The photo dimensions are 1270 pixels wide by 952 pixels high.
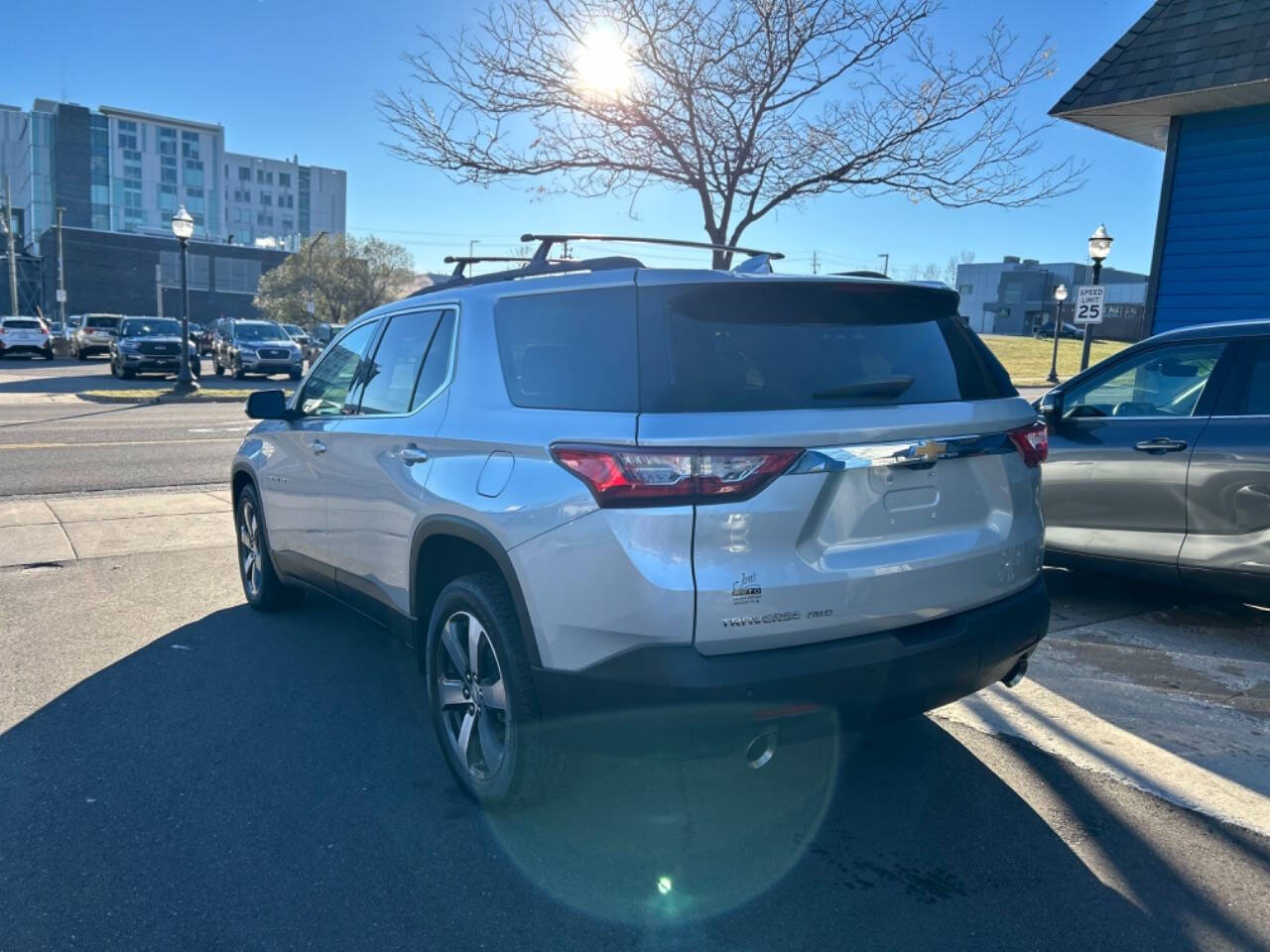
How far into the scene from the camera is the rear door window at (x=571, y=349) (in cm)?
288

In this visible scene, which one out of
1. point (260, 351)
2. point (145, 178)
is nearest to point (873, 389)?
point (260, 351)

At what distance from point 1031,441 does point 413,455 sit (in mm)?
2281

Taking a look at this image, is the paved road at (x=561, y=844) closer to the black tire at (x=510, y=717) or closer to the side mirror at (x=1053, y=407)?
the black tire at (x=510, y=717)

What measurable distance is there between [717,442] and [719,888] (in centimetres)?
138

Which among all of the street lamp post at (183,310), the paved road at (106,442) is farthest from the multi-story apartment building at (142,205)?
the paved road at (106,442)

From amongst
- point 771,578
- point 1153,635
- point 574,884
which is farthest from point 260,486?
point 1153,635

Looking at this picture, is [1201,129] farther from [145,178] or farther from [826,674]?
[145,178]

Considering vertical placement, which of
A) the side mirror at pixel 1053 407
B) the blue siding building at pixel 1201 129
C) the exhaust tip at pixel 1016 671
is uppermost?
the blue siding building at pixel 1201 129

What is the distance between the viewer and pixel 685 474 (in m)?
2.64


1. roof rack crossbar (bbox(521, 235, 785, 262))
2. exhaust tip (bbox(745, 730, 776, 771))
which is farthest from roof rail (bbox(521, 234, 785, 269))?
exhaust tip (bbox(745, 730, 776, 771))

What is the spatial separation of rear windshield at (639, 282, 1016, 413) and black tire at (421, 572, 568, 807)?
2.91 ft

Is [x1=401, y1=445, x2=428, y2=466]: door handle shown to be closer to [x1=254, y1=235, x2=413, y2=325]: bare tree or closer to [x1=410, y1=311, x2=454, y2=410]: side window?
[x1=410, y1=311, x2=454, y2=410]: side window

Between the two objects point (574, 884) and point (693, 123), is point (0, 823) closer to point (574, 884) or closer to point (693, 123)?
point (574, 884)

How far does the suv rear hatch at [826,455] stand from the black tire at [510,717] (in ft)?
2.31
